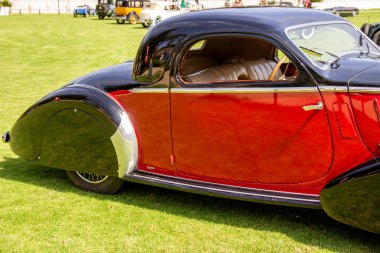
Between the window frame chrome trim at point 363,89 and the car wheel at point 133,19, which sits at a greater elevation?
the window frame chrome trim at point 363,89

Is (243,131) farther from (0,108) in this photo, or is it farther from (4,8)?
(4,8)

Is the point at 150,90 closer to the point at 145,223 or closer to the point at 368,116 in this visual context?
the point at 145,223

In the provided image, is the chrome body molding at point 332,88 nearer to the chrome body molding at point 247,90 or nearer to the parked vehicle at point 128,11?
the chrome body molding at point 247,90

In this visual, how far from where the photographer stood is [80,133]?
462 centimetres

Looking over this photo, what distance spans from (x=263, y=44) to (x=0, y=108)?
5172 millimetres

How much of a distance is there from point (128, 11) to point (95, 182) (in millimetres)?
31919

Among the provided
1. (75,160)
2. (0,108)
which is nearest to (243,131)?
(75,160)

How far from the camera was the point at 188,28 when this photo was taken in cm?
416

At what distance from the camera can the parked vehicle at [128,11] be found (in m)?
34.0

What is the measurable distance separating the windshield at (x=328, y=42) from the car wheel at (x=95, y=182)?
1922mm

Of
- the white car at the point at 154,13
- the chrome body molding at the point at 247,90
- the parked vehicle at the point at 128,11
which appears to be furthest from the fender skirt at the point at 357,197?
the parked vehicle at the point at 128,11

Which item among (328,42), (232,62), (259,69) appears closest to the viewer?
→ (328,42)

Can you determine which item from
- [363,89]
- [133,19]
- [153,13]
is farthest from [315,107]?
[133,19]

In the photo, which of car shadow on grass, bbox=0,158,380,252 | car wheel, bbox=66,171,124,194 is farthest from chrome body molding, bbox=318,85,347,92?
car wheel, bbox=66,171,124,194
